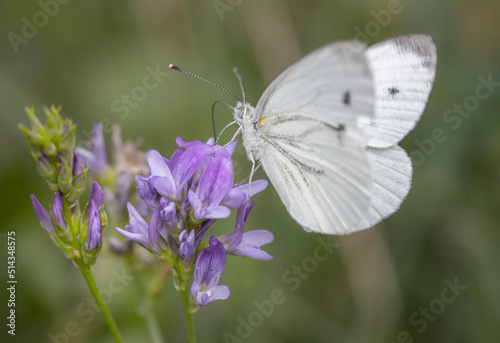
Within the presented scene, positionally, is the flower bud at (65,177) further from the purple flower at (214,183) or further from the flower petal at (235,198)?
the flower petal at (235,198)

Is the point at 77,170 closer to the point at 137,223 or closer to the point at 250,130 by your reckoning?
the point at 137,223

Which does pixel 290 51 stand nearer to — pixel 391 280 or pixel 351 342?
pixel 391 280

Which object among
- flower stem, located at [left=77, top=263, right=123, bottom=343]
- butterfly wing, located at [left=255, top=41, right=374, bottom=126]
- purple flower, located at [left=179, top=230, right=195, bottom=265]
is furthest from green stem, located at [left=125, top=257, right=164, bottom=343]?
butterfly wing, located at [left=255, top=41, right=374, bottom=126]

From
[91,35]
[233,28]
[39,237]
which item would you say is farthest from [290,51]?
[39,237]

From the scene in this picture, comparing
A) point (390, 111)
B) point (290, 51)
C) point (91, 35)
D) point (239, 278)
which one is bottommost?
point (239, 278)

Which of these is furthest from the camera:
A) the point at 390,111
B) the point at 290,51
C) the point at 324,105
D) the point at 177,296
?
the point at 290,51

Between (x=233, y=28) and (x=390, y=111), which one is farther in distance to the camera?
(x=233, y=28)

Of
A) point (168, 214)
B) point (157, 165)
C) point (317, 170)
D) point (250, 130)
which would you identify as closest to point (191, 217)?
point (168, 214)
